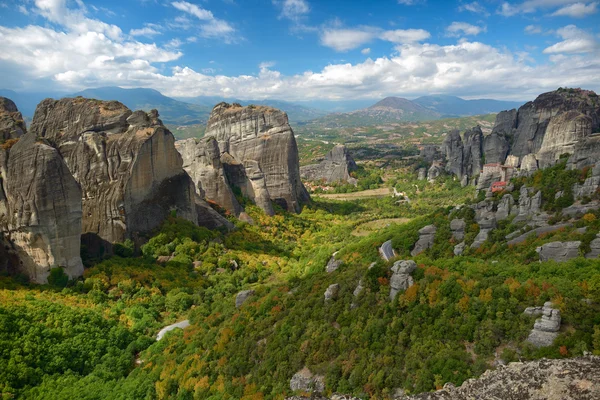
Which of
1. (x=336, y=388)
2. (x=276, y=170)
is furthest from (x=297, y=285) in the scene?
(x=276, y=170)

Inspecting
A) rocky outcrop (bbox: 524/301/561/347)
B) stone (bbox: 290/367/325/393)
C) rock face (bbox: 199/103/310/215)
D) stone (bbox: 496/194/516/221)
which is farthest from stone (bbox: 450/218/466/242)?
rock face (bbox: 199/103/310/215)

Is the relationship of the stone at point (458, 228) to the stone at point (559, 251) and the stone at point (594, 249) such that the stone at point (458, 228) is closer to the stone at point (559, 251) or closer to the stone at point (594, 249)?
the stone at point (559, 251)

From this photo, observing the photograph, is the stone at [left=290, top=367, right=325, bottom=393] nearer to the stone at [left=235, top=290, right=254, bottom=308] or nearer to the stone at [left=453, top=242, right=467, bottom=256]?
the stone at [left=235, top=290, right=254, bottom=308]

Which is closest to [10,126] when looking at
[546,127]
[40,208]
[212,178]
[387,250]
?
[40,208]

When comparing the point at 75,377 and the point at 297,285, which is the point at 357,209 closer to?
the point at 297,285

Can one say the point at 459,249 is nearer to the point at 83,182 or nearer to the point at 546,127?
the point at 83,182

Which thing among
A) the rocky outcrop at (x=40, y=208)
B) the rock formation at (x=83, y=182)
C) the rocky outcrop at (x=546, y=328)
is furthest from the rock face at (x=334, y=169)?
the rocky outcrop at (x=546, y=328)
